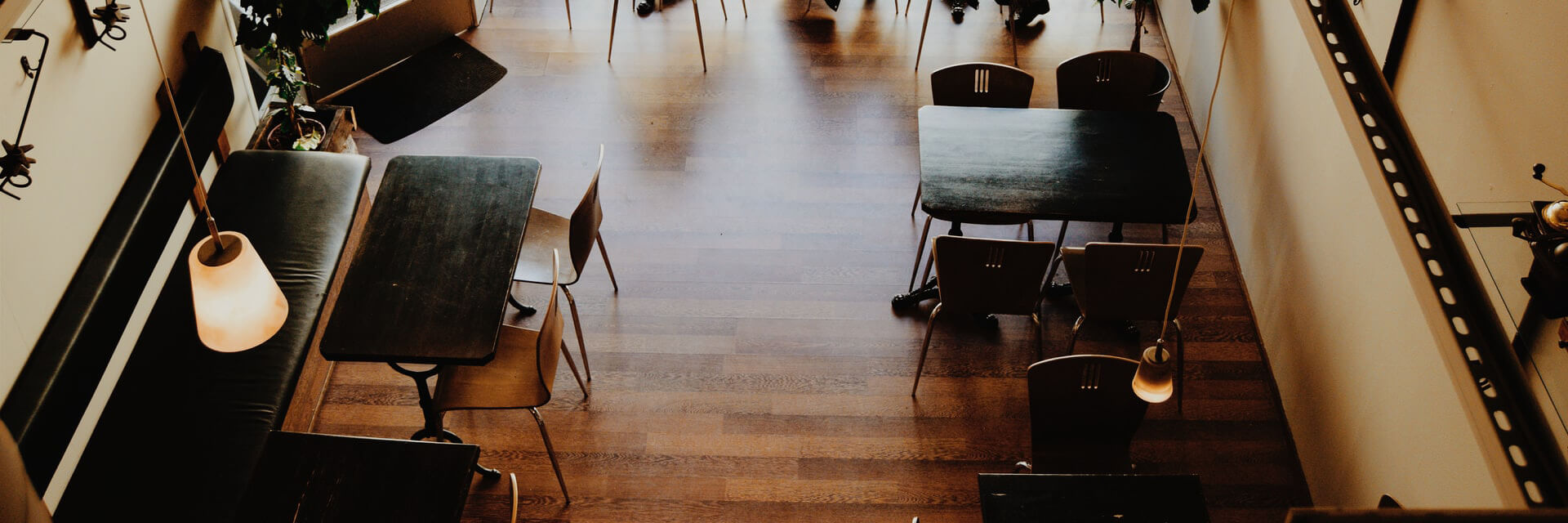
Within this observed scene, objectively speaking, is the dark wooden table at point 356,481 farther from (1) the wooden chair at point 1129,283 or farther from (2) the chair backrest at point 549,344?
(1) the wooden chair at point 1129,283

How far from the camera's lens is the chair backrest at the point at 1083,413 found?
3.87 meters

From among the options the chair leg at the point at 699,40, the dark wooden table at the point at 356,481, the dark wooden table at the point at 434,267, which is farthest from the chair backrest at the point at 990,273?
the chair leg at the point at 699,40

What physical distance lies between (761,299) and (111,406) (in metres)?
2.74

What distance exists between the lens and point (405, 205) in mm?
4461

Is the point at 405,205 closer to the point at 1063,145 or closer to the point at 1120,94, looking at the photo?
the point at 1063,145

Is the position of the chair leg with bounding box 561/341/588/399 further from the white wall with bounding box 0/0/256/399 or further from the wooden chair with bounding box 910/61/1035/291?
the white wall with bounding box 0/0/256/399

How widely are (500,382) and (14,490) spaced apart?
3232 millimetres

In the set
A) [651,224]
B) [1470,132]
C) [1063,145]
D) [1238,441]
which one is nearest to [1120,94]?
[1063,145]

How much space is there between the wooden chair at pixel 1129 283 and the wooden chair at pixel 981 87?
73 cm

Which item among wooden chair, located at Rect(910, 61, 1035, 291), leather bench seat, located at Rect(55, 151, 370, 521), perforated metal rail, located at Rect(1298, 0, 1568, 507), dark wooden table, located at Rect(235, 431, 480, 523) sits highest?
perforated metal rail, located at Rect(1298, 0, 1568, 507)

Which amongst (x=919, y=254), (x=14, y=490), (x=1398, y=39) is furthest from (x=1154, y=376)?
(x=14, y=490)

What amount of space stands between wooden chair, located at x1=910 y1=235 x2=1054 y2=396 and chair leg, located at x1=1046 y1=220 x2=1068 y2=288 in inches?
10.6

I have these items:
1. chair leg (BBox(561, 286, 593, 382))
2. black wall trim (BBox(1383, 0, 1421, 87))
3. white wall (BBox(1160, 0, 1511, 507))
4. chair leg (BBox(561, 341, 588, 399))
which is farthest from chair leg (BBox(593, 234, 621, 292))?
black wall trim (BBox(1383, 0, 1421, 87))

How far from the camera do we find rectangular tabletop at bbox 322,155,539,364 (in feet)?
12.6
